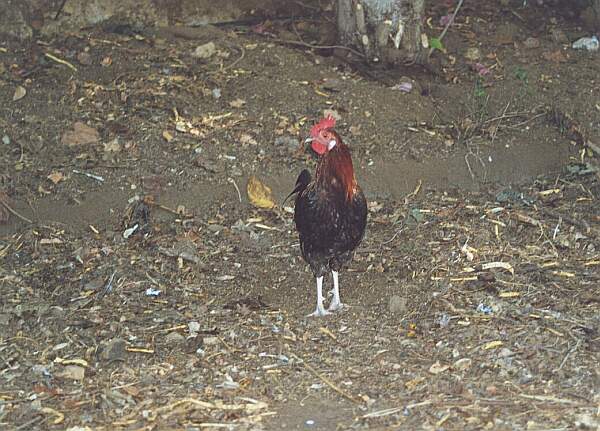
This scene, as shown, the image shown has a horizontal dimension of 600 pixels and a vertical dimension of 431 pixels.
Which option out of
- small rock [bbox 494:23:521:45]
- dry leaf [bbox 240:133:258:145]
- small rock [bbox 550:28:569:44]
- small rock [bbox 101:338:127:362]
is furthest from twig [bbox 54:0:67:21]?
small rock [bbox 550:28:569:44]

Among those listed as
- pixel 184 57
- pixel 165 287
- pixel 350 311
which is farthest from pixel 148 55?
pixel 350 311

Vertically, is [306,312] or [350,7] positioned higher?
[350,7]

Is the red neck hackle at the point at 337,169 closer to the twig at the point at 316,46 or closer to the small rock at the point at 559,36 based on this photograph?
the twig at the point at 316,46

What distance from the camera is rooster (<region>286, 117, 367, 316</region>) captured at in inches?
204

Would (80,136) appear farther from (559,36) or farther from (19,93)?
(559,36)

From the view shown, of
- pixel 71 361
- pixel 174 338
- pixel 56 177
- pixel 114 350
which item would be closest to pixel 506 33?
pixel 56 177

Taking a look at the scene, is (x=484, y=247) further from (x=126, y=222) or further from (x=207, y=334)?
(x=126, y=222)

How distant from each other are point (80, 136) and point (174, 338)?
88.1 inches

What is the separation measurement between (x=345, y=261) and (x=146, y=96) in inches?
90.7

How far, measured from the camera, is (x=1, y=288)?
5.53 m

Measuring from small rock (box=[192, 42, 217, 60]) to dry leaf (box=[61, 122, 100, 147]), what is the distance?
1.12 meters

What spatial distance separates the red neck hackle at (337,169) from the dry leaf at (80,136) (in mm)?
2157

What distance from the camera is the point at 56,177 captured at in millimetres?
6488

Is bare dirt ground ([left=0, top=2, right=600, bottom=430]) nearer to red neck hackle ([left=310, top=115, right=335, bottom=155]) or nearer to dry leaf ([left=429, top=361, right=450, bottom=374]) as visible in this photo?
dry leaf ([left=429, top=361, right=450, bottom=374])
